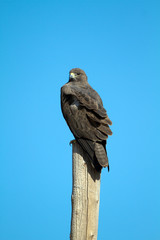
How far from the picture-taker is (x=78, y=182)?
3820 millimetres

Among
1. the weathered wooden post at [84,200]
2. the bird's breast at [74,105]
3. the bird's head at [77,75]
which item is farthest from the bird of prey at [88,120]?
the bird's head at [77,75]

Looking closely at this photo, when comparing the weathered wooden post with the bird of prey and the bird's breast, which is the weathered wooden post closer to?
the bird of prey

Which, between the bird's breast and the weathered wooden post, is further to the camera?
the bird's breast

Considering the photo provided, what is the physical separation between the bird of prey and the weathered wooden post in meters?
0.16

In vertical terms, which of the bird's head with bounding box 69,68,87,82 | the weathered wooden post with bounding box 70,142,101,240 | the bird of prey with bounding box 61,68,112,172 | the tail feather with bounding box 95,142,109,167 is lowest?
the weathered wooden post with bounding box 70,142,101,240

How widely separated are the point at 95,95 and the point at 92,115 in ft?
1.60

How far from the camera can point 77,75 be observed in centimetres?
530

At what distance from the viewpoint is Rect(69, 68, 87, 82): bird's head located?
5.25 m

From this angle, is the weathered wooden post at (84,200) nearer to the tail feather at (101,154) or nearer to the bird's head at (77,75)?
the tail feather at (101,154)

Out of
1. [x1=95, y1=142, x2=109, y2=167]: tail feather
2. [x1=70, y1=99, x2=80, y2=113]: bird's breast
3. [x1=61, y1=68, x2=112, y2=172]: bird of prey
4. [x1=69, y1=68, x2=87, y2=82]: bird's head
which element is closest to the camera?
[x1=95, y1=142, x2=109, y2=167]: tail feather

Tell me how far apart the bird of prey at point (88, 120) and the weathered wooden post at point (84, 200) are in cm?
16

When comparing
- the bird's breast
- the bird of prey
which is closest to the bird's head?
the bird of prey

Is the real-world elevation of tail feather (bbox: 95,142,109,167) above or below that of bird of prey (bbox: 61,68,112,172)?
below

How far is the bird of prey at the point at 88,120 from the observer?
3.81 metres
